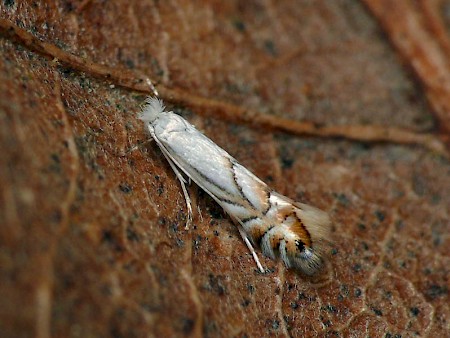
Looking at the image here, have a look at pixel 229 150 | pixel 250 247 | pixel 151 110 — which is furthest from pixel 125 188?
pixel 229 150

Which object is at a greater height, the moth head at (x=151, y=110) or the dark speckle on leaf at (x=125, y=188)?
the moth head at (x=151, y=110)

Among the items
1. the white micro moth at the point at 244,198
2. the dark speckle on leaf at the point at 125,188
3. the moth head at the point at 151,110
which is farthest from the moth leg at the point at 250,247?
the moth head at the point at 151,110

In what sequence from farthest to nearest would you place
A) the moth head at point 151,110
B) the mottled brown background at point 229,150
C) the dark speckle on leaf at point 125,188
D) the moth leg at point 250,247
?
the moth head at point 151,110
the moth leg at point 250,247
the dark speckle on leaf at point 125,188
the mottled brown background at point 229,150

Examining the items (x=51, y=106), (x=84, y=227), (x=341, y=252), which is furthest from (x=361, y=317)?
(x=51, y=106)

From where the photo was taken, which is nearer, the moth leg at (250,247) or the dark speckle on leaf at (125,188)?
the dark speckle on leaf at (125,188)

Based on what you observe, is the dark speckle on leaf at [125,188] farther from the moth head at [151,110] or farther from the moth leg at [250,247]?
the moth leg at [250,247]

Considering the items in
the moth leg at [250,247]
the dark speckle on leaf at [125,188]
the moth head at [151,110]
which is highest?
the moth head at [151,110]

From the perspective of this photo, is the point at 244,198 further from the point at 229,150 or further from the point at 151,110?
the point at 151,110
